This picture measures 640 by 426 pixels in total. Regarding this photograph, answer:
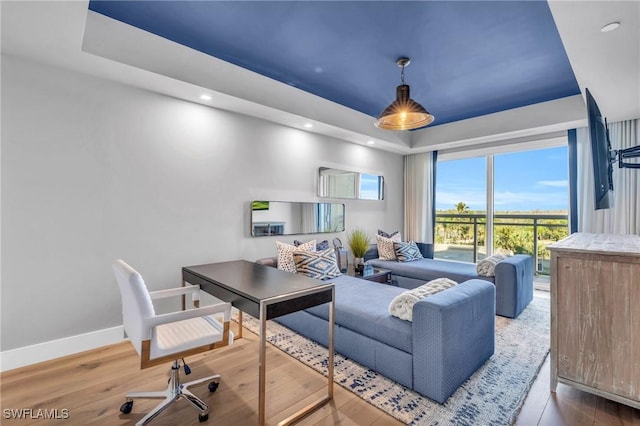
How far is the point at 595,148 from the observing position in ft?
6.61

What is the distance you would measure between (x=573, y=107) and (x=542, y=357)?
3.17 metres

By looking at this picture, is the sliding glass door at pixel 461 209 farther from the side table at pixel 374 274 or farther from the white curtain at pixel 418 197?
the side table at pixel 374 274

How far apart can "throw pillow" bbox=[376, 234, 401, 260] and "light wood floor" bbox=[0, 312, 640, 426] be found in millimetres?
2598

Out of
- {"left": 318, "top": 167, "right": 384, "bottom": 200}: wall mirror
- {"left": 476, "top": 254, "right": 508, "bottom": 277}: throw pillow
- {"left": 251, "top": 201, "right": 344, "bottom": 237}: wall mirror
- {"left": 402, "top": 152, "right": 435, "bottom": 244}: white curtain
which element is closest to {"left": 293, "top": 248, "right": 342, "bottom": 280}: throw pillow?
{"left": 251, "top": 201, "right": 344, "bottom": 237}: wall mirror

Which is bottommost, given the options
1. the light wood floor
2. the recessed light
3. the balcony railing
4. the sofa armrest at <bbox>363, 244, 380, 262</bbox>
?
the light wood floor

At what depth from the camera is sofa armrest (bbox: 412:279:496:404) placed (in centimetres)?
182

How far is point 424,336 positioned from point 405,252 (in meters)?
2.85

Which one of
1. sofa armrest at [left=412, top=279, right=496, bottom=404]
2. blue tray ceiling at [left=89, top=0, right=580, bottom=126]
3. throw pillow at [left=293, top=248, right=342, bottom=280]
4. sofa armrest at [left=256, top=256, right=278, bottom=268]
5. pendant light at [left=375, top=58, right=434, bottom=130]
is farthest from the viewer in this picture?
sofa armrest at [left=256, top=256, right=278, bottom=268]

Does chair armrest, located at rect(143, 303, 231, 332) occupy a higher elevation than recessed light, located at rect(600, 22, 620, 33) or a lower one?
lower

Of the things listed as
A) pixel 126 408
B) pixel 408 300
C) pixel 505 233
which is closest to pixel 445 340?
pixel 408 300

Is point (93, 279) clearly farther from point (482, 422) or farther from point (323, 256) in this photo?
point (482, 422)

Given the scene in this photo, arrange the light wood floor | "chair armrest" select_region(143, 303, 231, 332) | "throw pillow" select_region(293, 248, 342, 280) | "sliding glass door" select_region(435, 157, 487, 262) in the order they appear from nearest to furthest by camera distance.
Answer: "chair armrest" select_region(143, 303, 231, 332)
the light wood floor
"throw pillow" select_region(293, 248, 342, 280)
"sliding glass door" select_region(435, 157, 487, 262)

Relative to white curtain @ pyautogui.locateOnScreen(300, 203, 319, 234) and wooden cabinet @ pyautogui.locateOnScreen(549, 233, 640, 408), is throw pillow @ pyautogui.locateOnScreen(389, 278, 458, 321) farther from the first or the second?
white curtain @ pyautogui.locateOnScreen(300, 203, 319, 234)

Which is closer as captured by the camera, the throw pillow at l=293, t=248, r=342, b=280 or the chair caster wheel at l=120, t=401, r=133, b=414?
the chair caster wheel at l=120, t=401, r=133, b=414
